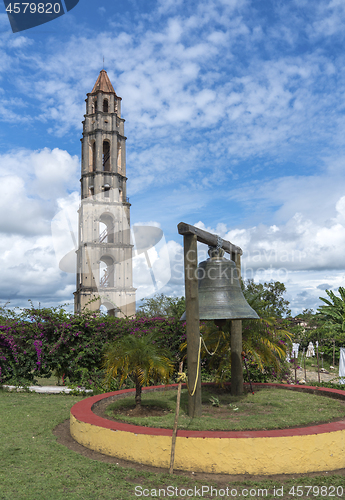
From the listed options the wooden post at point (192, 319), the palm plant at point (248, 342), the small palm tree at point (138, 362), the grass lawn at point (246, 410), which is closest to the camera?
the grass lawn at point (246, 410)

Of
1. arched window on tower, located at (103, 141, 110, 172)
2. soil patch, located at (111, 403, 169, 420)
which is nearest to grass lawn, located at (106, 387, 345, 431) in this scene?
soil patch, located at (111, 403, 169, 420)

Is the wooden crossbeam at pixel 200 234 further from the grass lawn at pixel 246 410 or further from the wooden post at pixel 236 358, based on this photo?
the grass lawn at pixel 246 410

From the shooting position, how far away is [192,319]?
18.2 ft

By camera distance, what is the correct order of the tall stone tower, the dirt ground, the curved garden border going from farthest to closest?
the tall stone tower
the curved garden border
the dirt ground

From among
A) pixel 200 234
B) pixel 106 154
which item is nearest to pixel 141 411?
pixel 200 234

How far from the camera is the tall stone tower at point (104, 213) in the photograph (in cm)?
3516

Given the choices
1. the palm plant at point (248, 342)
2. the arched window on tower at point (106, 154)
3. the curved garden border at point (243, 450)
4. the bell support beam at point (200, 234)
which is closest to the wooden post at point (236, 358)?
the palm plant at point (248, 342)

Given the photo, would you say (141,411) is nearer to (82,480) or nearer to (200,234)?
(82,480)

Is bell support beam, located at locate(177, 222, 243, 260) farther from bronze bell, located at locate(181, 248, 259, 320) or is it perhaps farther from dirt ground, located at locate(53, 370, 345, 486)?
dirt ground, located at locate(53, 370, 345, 486)

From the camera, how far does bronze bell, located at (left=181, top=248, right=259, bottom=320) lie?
548 cm

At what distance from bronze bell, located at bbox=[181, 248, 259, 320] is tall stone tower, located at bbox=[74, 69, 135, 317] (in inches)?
1132

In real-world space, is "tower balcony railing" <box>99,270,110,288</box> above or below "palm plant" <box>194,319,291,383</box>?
above

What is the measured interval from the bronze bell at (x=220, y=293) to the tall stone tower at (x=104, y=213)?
94.3ft

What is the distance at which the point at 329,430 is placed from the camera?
445 centimetres
